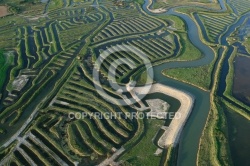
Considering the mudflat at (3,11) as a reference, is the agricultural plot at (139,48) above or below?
below

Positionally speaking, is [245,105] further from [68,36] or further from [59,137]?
[68,36]

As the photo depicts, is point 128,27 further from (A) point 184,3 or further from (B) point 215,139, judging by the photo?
(B) point 215,139

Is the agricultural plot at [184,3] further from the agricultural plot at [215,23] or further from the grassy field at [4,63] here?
the grassy field at [4,63]

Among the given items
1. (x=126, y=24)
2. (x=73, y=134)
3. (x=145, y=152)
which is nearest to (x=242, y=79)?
(x=145, y=152)

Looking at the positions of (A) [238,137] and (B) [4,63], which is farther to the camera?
(B) [4,63]

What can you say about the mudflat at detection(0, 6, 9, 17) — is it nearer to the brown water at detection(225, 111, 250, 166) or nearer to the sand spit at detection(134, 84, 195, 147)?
the sand spit at detection(134, 84, 195, 147)

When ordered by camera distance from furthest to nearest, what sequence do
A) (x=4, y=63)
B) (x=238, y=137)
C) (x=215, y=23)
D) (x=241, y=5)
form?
(x=241, y=5)
(x=215, y=23)
(x=4, y=63)
(x=238, y=137)

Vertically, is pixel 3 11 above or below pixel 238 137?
above

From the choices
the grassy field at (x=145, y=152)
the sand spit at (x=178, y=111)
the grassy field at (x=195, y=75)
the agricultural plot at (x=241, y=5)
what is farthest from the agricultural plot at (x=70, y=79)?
the agricultural plot at (x=241, y=5)
